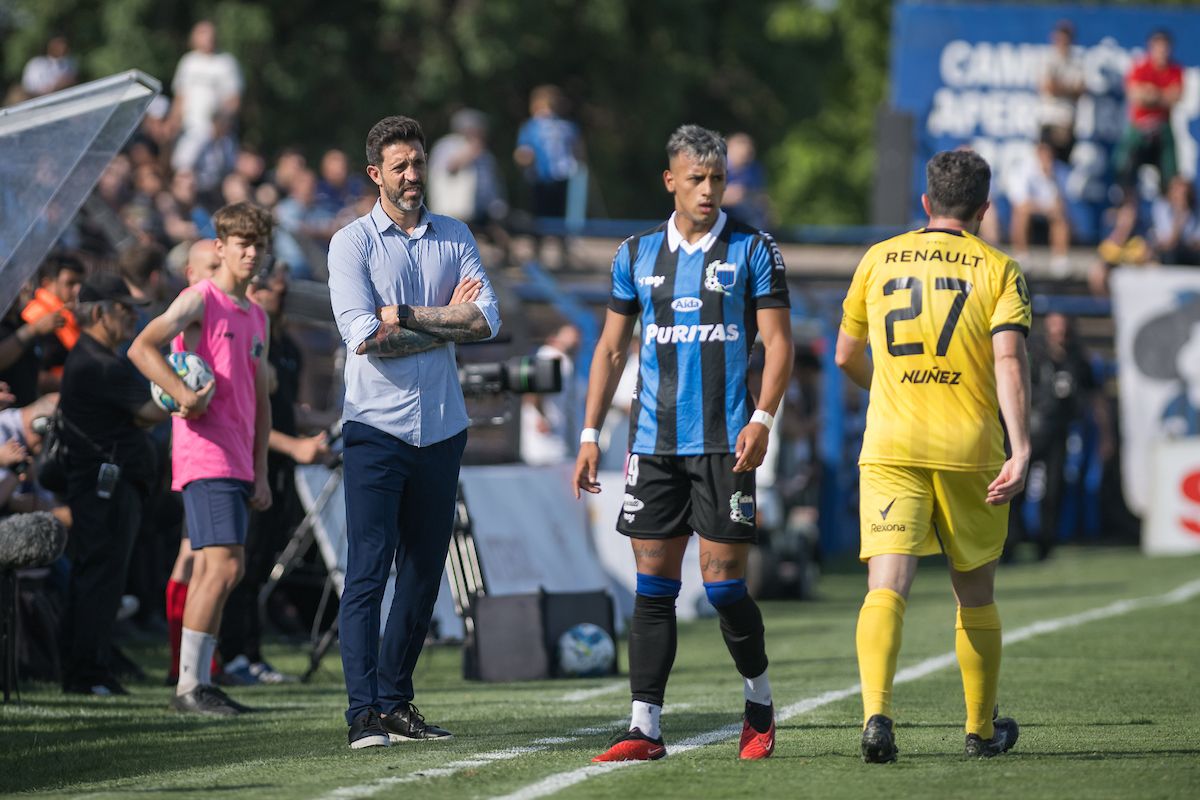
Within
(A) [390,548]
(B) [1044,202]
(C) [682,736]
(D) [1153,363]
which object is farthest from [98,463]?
(B) [1044,202]

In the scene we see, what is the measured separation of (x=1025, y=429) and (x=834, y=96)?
45.5 m


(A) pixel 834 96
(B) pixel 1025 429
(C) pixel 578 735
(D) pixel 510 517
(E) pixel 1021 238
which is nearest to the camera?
(B) pixel 1025 429

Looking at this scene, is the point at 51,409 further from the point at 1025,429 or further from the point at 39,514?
the point at 1025,429

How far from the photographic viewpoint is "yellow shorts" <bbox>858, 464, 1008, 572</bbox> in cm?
689

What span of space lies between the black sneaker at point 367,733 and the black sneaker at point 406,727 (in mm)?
129

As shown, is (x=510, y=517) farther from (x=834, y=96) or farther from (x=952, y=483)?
(x=834, y=96)

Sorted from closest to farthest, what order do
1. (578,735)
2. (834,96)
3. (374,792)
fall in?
(374,792)
(578,735)
(834,96)

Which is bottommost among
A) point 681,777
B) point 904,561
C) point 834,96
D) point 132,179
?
point 681,777

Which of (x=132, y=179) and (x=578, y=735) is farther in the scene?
(x=132, y=179)

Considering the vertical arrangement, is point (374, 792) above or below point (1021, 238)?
below

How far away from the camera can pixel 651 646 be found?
23.3ft

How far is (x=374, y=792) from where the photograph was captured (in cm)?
629

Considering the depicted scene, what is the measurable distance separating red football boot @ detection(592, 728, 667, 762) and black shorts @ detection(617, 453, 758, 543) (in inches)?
27.2

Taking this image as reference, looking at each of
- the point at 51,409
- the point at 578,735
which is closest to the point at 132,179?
the point at 51,409
